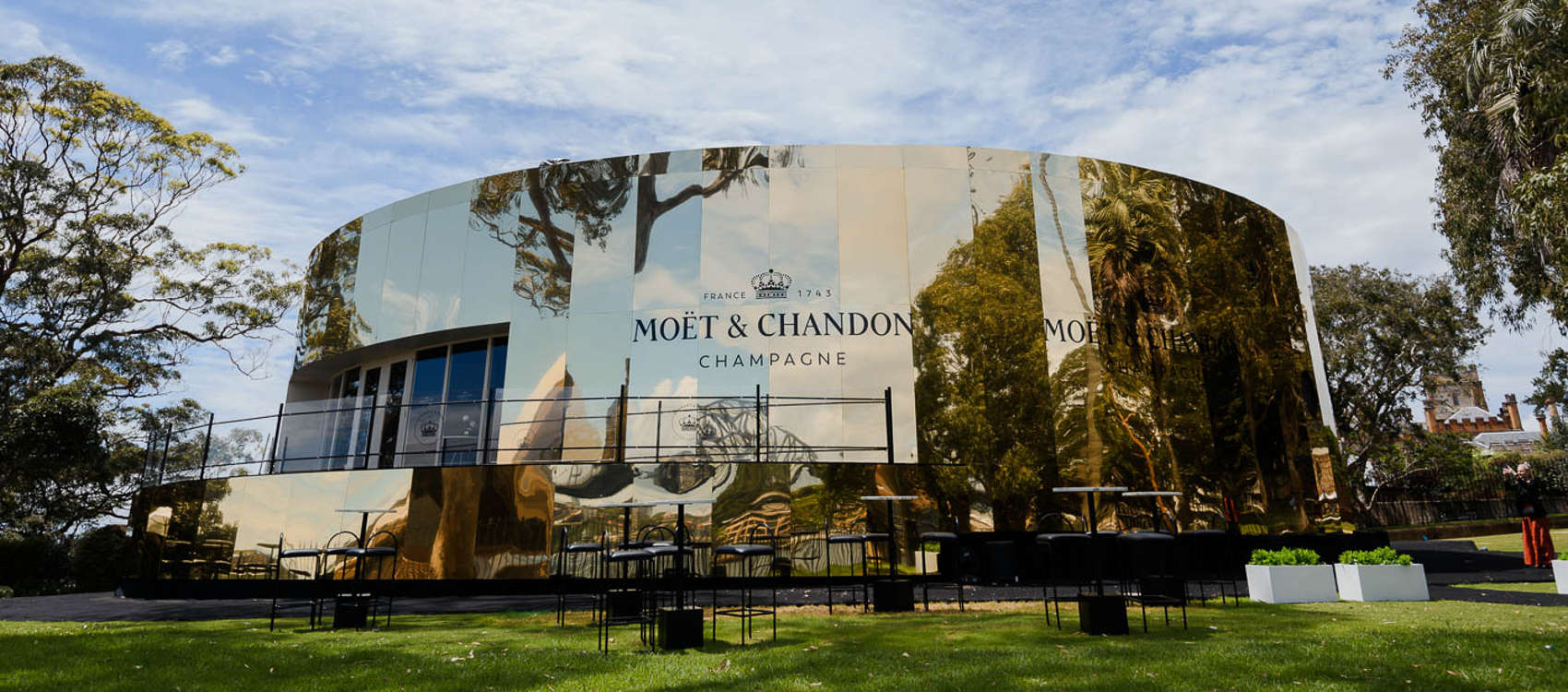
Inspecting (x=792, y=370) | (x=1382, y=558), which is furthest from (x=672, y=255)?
(x=1382, y=558)

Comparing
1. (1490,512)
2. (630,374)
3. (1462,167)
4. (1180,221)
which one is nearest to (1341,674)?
(630,374)

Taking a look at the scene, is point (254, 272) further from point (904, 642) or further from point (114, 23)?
point (904, 642)

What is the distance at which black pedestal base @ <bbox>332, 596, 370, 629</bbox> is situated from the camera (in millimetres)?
7746

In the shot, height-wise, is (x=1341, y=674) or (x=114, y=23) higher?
(x=114, y=23)

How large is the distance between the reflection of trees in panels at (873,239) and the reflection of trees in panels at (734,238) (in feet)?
4.21

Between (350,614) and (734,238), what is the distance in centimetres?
776

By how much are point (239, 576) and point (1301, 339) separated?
1777cm

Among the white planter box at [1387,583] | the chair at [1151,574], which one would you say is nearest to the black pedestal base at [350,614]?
the chair at [1151,574]

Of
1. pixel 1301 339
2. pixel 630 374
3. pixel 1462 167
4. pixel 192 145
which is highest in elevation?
pixel 192 145

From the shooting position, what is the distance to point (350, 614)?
25.7 ft

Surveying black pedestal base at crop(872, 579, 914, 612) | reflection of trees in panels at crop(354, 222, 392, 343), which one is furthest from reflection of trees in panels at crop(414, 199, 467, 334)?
black pedestal base at crop(872, 579, 914, 612)

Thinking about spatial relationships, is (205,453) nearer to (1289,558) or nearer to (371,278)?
(371,278)

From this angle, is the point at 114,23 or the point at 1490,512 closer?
the point at 114,23

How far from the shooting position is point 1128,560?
1115 cm
